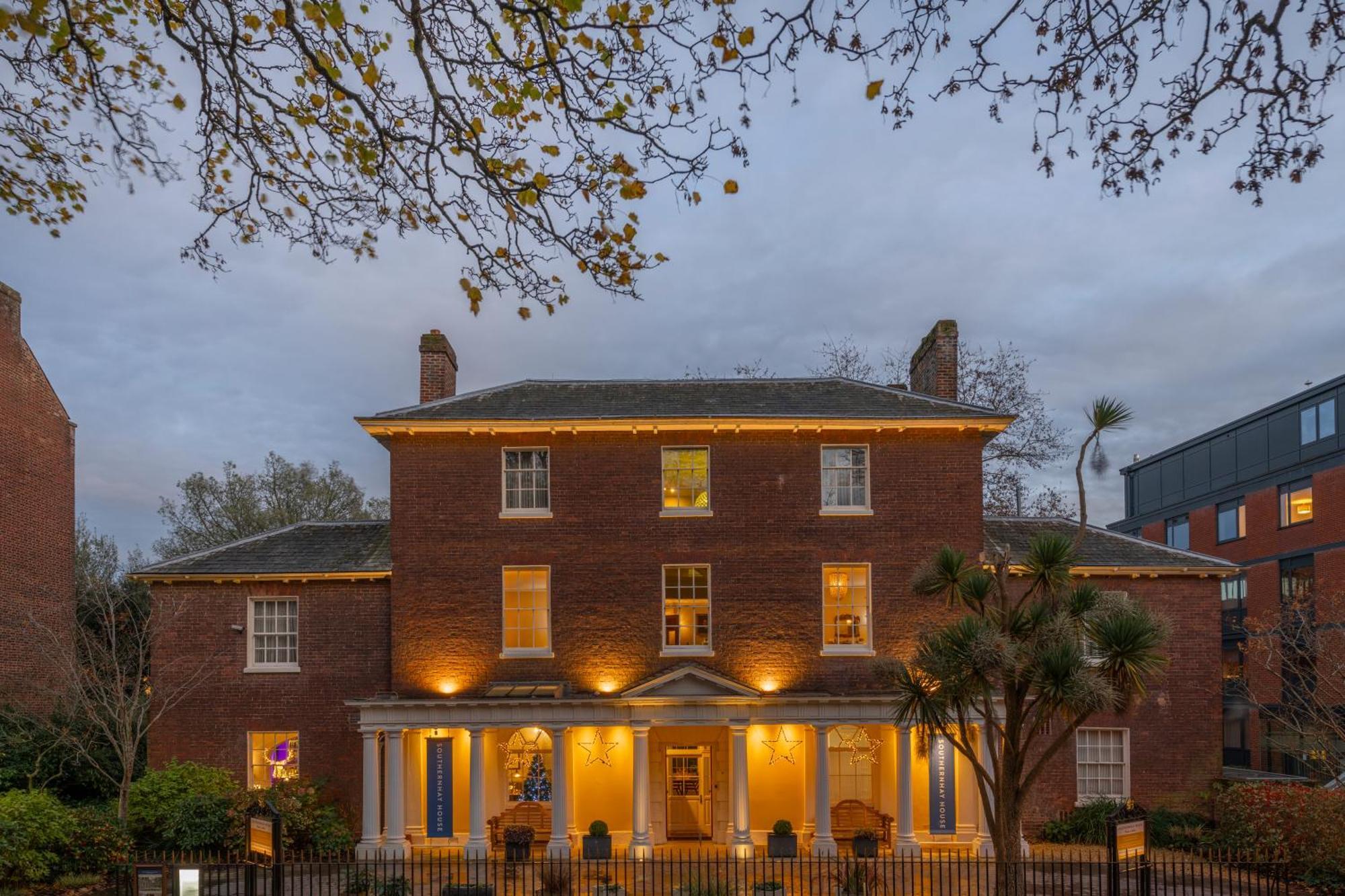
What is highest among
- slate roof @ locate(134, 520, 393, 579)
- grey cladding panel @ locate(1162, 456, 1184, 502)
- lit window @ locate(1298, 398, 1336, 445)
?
lit window @ locate(1298, 398, 1336, 445)

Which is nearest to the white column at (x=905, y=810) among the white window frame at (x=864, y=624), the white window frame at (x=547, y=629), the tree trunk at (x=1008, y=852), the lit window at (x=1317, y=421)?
the white window frame at (x=864, y=624)

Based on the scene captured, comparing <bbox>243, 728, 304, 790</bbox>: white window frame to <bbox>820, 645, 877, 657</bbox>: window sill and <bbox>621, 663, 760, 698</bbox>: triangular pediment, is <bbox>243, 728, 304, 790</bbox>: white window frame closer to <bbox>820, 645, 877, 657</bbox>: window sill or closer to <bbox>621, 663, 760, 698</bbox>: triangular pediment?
<bbox>621, 663, 760, 698</bbox>: triangular pediment

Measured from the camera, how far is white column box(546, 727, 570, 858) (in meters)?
18.5

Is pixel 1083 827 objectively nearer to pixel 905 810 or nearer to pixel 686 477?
pixel 905 810

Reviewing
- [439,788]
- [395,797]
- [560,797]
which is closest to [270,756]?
[395,797]

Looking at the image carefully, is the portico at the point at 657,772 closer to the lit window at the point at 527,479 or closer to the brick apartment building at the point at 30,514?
the lit window at the point at 527,479

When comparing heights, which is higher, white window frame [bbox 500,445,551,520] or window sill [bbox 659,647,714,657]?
white window frame [bbox 500,445,551,520]

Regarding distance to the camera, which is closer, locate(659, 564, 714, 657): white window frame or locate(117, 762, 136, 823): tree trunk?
locate(117, 762, 136, 823): tree trunk

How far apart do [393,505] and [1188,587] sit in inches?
725

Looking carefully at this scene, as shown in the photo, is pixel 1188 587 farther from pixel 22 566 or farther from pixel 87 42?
pixel 22 566

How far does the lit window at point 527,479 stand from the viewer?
798 inches

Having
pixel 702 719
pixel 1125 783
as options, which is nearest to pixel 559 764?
pixel 702 719

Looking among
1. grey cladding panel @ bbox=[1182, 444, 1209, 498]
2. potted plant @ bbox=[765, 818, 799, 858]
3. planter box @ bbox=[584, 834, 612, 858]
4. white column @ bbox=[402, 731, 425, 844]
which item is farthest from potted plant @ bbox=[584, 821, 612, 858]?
grey cladding panel @ bbox=[1182, 444, 1209, 498]

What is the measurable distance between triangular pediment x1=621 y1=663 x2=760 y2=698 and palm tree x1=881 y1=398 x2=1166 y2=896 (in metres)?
4.58
